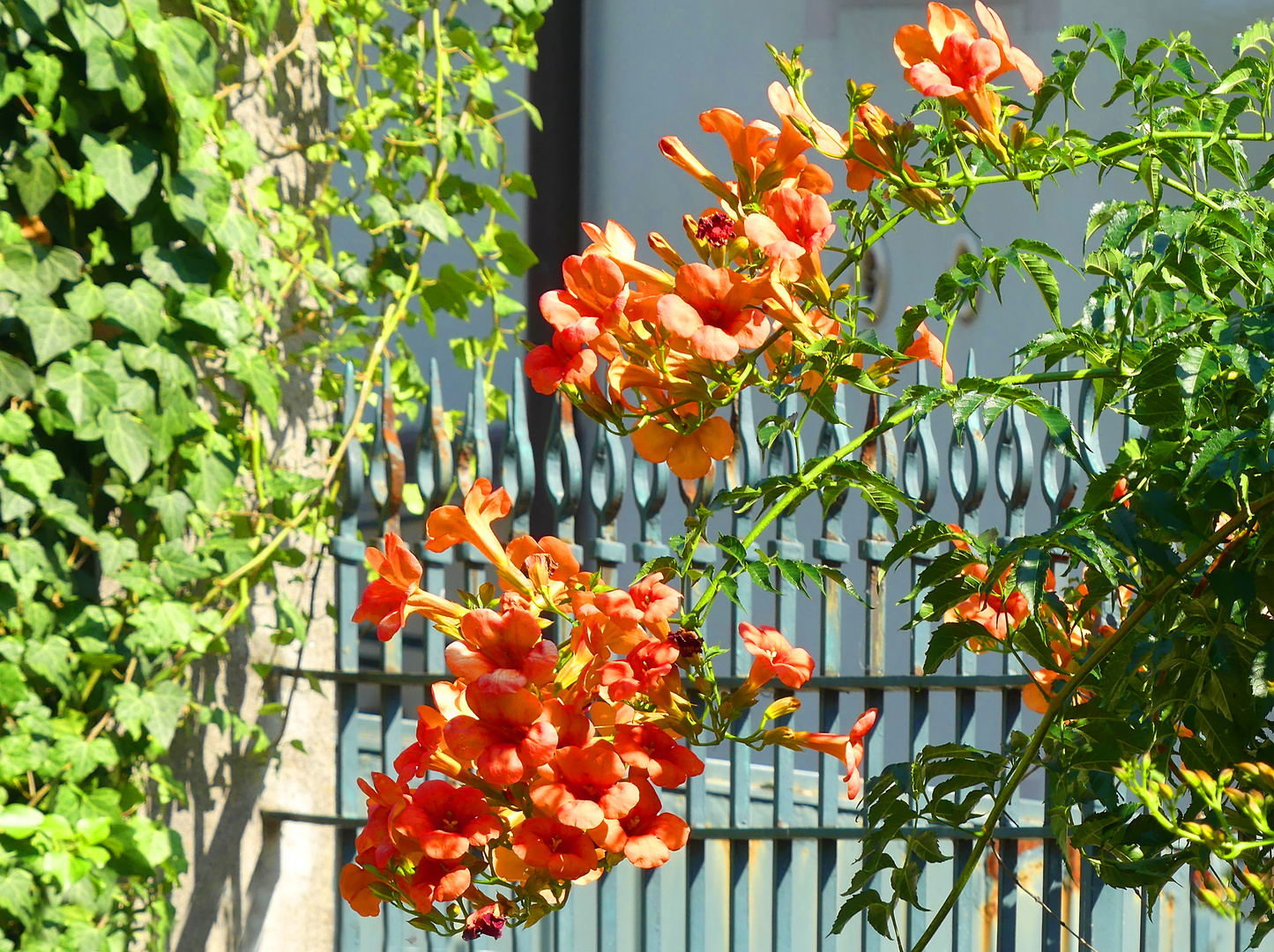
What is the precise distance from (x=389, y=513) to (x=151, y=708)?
692 millimetres

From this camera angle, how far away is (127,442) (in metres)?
1.87

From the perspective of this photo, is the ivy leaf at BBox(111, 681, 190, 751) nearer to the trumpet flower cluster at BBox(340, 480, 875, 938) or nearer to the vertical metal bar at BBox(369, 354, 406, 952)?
the vertical metal bar at BBox(369, 354, 406, 952)

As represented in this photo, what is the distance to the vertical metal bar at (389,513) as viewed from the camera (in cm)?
248

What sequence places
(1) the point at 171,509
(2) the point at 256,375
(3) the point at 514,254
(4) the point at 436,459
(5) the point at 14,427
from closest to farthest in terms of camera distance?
(5) the point at 14,427 → (1) the point at 171,509 → (2) the point at 256,375 → (4) the point at 436,459 → (3) the point at 514,254

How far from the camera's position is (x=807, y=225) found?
30.7 inches

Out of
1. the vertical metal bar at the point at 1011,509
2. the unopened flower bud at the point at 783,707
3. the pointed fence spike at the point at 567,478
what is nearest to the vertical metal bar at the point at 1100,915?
the vertical metal bar at the point at 1011,509

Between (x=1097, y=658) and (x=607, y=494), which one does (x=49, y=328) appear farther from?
(x=1097, y=658)

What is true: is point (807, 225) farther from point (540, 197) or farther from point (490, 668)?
point (540, 197)

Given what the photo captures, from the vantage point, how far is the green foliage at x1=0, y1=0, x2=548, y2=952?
180cm

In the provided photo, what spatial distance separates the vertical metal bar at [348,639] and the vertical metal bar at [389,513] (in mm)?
51

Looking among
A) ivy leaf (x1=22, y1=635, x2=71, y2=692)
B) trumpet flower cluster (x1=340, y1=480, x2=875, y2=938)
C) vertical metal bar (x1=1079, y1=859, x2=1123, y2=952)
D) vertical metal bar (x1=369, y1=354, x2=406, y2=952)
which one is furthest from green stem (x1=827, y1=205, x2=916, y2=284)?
vertical metal bar (x1=1079, y1=859, x2=1123, y2=952)

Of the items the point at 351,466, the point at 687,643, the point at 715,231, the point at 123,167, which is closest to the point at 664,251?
the point at 715,231

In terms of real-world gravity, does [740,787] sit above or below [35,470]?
below

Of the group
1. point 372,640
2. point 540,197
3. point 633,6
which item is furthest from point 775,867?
point 633,6
